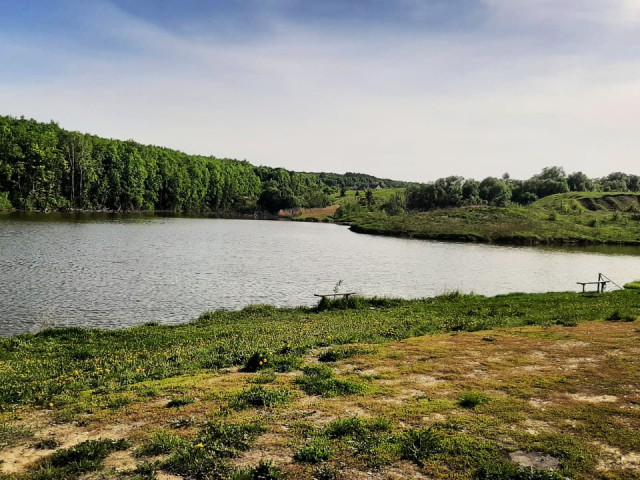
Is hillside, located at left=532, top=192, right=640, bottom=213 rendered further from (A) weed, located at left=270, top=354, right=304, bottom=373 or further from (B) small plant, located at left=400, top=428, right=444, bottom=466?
(B) small plant, located at left=400, top=428, right=444, bottom=466

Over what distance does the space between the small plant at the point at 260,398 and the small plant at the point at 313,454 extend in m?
2.92

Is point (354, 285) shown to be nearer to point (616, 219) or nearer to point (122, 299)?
point (122, 299)

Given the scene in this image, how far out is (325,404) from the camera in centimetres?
1165

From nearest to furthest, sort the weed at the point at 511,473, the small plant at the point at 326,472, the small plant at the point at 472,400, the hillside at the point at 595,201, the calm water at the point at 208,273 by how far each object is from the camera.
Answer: the weed at the point at 511,473 → the small plant at the point at 326,472 → the small plant at the point at 472,400 → the calm water at the point at 208,273 → the hillside at the point at 595,201

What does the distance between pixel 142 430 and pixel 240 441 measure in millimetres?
2477

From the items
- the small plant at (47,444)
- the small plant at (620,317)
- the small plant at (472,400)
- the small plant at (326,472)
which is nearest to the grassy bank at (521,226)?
the small plant at (620,317)

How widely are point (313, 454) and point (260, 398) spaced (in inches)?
140

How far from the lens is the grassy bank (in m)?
103

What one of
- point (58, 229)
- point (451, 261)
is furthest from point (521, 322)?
point (58, 229)

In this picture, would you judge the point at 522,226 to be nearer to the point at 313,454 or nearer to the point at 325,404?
the point at 325,404

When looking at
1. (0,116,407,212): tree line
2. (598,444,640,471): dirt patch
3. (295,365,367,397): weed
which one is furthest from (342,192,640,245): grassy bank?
(598,444,640,471): dirt patch

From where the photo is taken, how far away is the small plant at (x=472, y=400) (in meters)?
11.3

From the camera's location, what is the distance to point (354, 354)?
16.9 meters

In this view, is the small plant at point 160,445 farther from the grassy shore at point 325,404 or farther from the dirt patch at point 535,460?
the dirt patch at point 535,460
